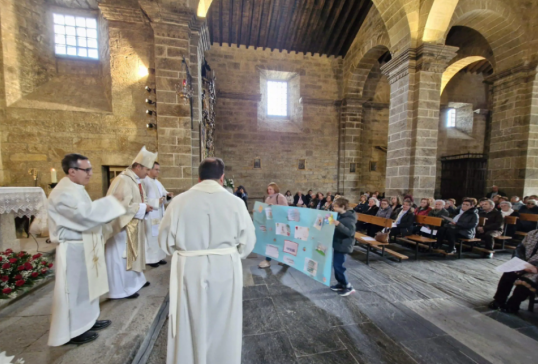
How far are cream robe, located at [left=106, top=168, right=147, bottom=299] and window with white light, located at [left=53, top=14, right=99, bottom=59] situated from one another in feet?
20.9

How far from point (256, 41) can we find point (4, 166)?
33.1 feet

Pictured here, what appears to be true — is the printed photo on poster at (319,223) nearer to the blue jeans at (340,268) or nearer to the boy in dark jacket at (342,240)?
the boy in dark jacket at (342,240)

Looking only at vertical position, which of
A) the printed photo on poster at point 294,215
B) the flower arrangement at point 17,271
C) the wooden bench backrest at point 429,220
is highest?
the printed photo on poster at point 294,215

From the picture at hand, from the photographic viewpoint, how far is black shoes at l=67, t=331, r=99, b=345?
1.99 metres

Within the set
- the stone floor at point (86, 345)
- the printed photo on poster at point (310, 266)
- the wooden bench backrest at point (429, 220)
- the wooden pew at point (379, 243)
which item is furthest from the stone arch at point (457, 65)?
the stone floor at point (86, 345)

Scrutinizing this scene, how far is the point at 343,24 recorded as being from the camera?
9.98 m

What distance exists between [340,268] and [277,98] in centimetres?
1071

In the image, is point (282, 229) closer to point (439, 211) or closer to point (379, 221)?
point (379, 221)

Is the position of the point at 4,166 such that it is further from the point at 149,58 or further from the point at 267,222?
the point at 267,222

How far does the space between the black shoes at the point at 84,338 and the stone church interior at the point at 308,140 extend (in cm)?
12

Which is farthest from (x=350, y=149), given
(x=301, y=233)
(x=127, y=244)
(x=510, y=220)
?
(x=127, y=244)

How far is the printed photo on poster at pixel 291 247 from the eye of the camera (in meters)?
3.62

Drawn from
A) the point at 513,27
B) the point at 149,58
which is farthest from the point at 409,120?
the point at 149,58

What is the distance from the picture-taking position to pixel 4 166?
18.3ft
